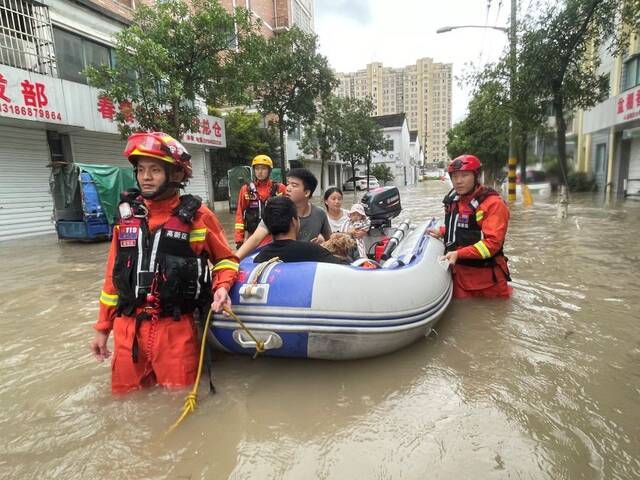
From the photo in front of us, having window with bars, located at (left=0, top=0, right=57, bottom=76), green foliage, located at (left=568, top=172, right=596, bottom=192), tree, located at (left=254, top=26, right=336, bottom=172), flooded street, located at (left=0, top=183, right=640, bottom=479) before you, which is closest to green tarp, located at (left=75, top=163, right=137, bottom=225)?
window with bars, located at (left=0, top=0, right=57, bottom=76)

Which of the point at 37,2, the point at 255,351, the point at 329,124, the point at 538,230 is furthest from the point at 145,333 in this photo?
the point at 329,124

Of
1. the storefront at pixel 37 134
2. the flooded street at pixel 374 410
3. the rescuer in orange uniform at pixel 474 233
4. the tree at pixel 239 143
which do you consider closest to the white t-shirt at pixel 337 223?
the rescuer in orange uniform at pixel 474 233

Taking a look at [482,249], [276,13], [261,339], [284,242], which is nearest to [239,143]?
[276,13]

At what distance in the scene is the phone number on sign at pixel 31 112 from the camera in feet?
28.0

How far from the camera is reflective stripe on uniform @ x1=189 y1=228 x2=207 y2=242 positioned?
2.26 m

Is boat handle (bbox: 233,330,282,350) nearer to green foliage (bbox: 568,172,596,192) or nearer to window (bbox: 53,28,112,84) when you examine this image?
window (bbox: 53,28,112,84)

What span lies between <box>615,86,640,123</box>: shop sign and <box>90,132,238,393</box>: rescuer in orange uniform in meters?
14.7

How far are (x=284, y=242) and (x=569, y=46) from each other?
32.8ft

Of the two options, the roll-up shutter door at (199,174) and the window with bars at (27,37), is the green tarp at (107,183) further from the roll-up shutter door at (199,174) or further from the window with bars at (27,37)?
the roll-up shutter door at (199,174)

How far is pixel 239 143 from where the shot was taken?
59.4 feet

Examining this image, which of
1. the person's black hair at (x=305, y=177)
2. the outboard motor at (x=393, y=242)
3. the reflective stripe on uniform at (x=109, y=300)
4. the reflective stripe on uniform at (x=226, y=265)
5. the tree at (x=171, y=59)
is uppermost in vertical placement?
the tree at (x=171, y=59)

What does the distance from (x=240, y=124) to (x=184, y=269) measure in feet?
55.6

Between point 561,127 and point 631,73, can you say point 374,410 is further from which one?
point 631,73

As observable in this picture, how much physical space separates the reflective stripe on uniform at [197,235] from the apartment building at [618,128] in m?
14.5
